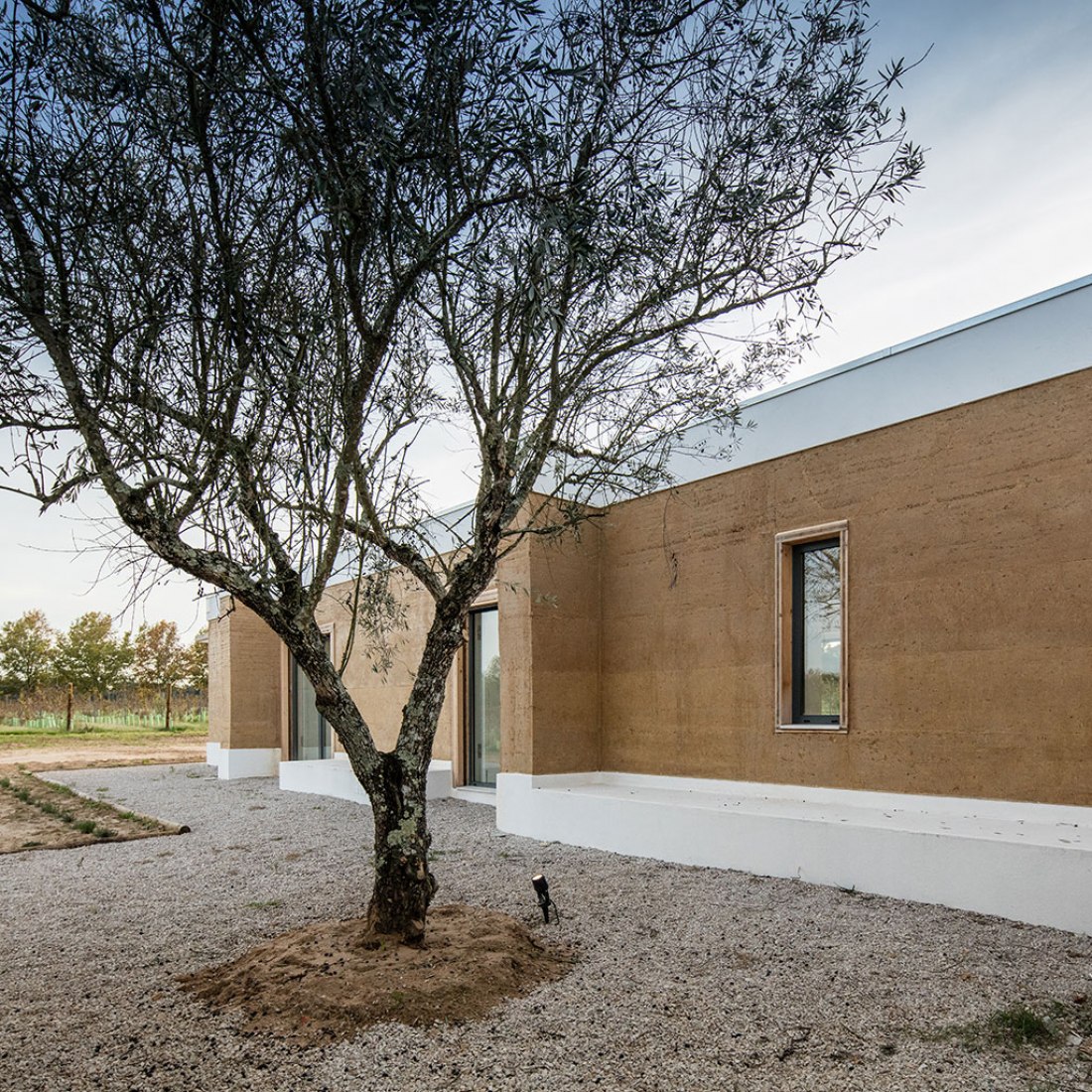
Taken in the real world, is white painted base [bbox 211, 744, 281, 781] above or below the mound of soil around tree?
below

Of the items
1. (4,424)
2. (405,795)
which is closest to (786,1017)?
(405,795)

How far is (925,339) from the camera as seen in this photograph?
22.3 ft

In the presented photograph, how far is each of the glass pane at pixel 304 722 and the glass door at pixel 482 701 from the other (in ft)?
17.6

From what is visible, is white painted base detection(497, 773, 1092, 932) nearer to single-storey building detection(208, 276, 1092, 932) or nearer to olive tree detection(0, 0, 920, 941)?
single-storey building detection(208, 276, 1092, 932)

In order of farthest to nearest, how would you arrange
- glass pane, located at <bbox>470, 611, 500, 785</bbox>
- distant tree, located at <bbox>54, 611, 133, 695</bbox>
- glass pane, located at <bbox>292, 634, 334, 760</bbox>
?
distant tree, located at <bbox>54, 611, 133, 695</bbox> < glass pane, located at <bbox>292, 634, 334, 760</bbox> < glass pane, located at <bbox>470, 611, 500, 785</bbox>

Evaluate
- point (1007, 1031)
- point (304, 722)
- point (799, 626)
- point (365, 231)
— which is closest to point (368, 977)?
point (1007, 1031)

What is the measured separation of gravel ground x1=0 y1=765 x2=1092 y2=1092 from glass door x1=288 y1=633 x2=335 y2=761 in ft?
28.4

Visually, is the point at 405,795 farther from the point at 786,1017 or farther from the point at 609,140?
the point at 609,140

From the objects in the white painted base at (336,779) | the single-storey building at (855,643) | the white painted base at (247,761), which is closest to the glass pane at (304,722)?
the white painted base at (247,761)

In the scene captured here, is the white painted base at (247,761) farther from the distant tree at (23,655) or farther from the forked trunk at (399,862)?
the distant tree at (23,655)

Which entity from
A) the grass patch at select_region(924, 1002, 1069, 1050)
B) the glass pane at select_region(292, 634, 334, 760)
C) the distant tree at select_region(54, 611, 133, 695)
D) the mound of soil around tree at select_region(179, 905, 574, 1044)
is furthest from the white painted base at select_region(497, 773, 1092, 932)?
the distant tree at select_region(54, 611, 133, 695)

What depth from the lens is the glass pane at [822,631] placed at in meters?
7.57

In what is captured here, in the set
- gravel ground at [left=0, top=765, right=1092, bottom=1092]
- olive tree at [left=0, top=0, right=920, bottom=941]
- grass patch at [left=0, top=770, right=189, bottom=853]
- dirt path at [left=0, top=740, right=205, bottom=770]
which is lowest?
dirt path at [left=0, top=740, right=205, bottom=770]

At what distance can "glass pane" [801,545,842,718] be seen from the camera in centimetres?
757
